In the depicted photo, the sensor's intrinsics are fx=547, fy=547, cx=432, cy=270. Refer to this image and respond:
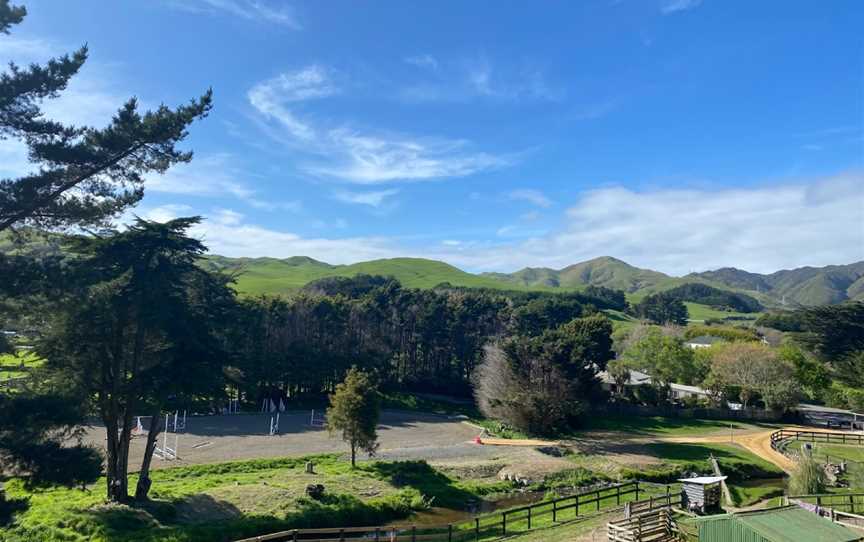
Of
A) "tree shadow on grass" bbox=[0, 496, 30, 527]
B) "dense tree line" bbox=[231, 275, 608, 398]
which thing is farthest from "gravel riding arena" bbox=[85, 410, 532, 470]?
"tree shadow on grass" bbox=[0, 496, 30, 527]

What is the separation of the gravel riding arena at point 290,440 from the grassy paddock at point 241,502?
2765 millimetres

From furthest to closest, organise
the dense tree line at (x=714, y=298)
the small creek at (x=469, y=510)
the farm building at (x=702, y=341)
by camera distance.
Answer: the dense tree line at (x=714, y=298), the farm building at (x=702, y=341), the small creek at (x=469, y=510)

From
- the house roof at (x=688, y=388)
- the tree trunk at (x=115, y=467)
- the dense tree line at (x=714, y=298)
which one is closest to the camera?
the tree trunk at (x=115, y=467)

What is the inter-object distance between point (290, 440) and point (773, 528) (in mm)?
30397

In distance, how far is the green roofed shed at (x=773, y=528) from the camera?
12.8 m

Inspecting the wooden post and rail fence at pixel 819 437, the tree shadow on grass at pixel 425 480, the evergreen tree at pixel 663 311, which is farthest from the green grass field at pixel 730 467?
the evergreen tree at pixel 663 311

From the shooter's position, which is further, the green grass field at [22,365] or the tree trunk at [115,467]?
the tree trunk at [115,467]

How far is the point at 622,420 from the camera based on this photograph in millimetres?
48094

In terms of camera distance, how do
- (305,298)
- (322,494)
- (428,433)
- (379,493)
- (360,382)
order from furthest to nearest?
(305,298)
(428,433)
(360,382)
(379,493)
(322,494)

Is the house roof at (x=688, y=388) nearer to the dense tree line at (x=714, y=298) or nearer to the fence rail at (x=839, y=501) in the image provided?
the fence rail at (x=839, y=501)

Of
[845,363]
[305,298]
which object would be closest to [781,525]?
[845,363]

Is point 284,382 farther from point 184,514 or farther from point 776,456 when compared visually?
point 776,456

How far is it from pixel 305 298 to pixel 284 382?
46.2ft

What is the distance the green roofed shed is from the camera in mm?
12812
